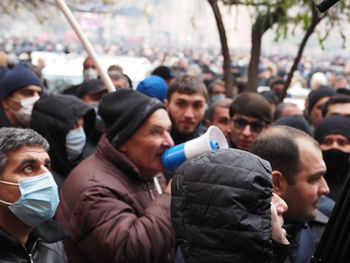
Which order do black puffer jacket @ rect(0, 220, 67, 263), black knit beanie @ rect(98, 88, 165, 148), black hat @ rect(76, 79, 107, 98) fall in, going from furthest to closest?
black hat @ rect(76, 79, 107, 98) → black knit beanie @ rect(98, 88, 165, 148) → black puffer jacket @ rect(0, 220, 67, 263)

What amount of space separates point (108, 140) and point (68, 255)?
70 centimetres

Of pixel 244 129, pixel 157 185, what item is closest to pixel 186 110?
pixel 244 129

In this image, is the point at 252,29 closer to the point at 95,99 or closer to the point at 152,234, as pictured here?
the point at 95,99

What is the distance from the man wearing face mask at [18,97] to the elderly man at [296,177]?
246 cm

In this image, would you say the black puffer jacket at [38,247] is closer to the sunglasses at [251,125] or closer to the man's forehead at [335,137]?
the sunglasses at [251,125]

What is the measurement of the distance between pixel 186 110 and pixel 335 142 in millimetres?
1304

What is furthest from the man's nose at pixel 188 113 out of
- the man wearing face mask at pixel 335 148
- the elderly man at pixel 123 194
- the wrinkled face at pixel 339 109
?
the wrinkled face at pixel 339 109

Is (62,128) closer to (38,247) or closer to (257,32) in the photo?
(38,247)

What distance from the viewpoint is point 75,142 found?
4160mm

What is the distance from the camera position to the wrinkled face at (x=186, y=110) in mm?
4887

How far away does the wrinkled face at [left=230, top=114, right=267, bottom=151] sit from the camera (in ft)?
14.2

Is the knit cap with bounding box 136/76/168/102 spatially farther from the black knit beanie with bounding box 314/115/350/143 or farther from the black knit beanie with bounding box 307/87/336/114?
the black knit beanie with bounding box 307/87/336/114

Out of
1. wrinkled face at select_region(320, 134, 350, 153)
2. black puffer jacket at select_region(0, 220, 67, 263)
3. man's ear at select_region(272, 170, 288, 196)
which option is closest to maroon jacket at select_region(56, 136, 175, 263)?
black puffer jacket at select_region(0, 220, 67, 263)

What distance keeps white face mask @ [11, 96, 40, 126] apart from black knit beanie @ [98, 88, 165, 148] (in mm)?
1453
